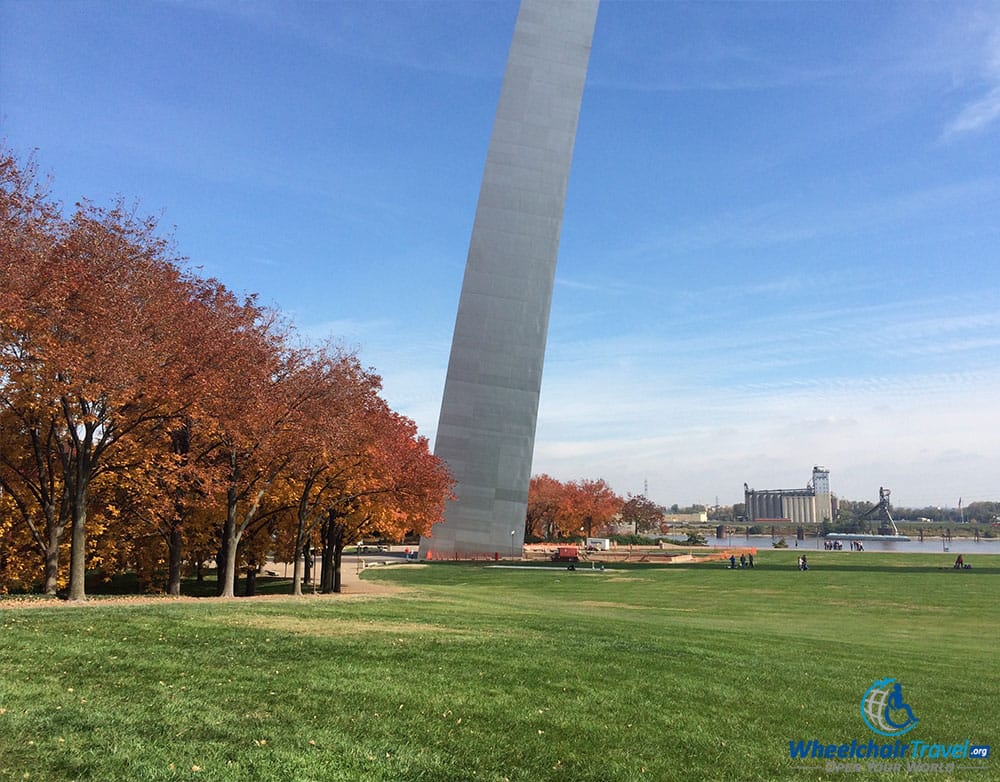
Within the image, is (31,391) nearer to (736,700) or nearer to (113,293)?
(113,293)

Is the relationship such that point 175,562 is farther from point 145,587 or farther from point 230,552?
point 145,587

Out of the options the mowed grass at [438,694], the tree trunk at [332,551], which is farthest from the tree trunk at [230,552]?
the tree trunk at [332,551]

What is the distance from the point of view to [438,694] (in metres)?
10.1

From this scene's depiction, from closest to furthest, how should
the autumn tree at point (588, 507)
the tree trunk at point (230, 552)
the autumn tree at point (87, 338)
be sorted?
the autumn tree at point (87, 338), the tree trunk at point (230, 552), the autumn tree at point (588, 507)

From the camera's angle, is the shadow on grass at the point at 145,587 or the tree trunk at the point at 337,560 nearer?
the shadow on grass at the point at 145,587

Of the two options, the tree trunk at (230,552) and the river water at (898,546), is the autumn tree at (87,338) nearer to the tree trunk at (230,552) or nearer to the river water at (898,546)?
the tree trunk at (230,552)

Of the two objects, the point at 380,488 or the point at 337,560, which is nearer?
the point at 380,488

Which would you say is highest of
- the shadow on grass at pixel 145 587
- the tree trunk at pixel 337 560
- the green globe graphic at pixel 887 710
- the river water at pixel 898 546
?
the green globe graphic at pixel 887 710

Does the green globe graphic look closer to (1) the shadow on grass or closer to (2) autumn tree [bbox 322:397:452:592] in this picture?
(2) autumn tree [bbox 322:397:452:592]

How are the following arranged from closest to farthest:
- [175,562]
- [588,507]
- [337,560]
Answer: [175,562], [337,560], [588,507]

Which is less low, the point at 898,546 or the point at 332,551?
the point at 332,551

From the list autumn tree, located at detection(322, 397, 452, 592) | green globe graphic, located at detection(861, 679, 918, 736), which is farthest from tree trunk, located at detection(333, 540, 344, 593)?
green globe graphic, located at detection(861, 679, 918, 736)

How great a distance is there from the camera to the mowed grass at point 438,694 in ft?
24.7

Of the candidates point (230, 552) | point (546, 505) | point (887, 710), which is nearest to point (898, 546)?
point (546, 505)
